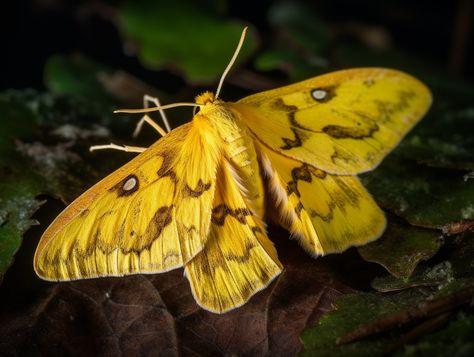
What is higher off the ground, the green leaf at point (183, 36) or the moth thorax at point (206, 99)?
the moth thorax at point (206, 99)

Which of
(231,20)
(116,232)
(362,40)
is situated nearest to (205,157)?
(116,232)

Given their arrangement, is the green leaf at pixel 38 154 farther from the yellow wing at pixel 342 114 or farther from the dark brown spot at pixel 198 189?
the yellow wing at pixel 342 114

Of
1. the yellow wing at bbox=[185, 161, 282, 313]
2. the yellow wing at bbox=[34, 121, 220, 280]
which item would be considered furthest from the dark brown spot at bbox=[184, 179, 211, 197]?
the yellow wing at bbox=[185, 161, 282, 313]

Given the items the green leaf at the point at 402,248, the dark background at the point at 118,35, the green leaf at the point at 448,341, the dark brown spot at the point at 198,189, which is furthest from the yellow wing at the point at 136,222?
the dark background at the point at 118,35

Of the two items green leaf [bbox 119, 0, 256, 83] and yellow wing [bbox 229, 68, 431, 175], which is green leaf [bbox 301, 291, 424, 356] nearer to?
yellow wing [bbox 229, 68, 431, 175]

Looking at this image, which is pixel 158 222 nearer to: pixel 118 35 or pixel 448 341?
pixel 448 341

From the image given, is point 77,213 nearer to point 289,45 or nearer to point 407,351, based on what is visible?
Answer: point 407,351

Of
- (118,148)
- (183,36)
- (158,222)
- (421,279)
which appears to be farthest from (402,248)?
(183,36)
